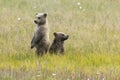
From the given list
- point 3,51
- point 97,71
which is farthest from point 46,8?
point 97,71

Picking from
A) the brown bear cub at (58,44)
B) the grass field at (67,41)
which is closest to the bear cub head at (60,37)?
the brown bear cub at (58,44)

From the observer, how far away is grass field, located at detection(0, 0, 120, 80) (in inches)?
374

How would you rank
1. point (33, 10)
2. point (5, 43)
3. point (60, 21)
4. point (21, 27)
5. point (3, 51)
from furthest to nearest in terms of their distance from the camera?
point (33, 10) → point (60, 21) → point (21, 27) → point (5, 43) → point (3, 51)

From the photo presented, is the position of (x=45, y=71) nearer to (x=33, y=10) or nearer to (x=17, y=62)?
(x=17, y=62)

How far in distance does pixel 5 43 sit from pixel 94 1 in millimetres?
6467

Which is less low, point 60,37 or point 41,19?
point 41,19

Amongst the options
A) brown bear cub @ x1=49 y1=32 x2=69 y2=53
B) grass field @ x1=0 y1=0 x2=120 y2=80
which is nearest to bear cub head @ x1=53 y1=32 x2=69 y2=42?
brown bear cub @ x1=49 y1=32 x2=69 y2=53

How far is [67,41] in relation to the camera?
42.5ft

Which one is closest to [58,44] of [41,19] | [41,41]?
[41,41]

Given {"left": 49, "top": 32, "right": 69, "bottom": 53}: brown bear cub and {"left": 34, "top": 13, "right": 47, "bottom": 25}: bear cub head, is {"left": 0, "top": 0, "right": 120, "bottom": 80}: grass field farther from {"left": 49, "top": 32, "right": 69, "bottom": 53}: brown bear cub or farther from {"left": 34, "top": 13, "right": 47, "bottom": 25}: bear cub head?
{"left": 34, "top": 13, "right": 47, "bottom": 25}: bear cub head

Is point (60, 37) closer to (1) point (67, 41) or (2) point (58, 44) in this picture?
(2) point (58, 44)

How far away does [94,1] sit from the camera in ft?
59.8

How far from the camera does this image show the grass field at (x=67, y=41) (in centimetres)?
951

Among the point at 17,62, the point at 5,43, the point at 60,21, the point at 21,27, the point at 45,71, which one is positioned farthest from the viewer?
the point at 60,21
